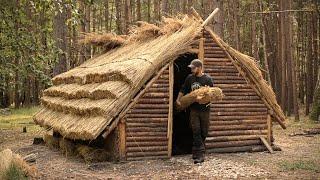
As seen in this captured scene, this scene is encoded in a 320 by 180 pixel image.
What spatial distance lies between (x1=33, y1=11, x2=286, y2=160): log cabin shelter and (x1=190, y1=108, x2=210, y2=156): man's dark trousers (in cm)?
76

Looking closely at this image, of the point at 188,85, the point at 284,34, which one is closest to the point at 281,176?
the point at 188,85

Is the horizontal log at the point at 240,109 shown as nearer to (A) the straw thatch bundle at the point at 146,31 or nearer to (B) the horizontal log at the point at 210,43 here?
(B) the horizontal log at the point at 210,43

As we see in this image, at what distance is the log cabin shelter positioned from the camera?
404 inches

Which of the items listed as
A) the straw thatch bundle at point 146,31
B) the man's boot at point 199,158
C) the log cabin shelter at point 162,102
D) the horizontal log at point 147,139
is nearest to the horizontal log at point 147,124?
the log cabin shelter at point 162,102

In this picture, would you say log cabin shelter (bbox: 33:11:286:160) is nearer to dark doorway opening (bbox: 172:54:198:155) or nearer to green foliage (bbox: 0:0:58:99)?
dark doorway opening (bbox: 172:54:198:155)

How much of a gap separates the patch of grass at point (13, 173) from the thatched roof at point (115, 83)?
2.05 meters

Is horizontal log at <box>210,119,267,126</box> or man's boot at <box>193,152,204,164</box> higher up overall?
horizontal log at <box>210,119,267,126</box>

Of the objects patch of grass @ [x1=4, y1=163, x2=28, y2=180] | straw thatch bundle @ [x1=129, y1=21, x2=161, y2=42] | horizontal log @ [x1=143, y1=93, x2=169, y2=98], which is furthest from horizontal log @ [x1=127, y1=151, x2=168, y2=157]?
straw thatch bundle @ [x1=129, y1=21, x2=161, y2=42]

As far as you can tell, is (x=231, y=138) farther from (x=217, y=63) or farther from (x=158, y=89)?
(x=158, y=89)

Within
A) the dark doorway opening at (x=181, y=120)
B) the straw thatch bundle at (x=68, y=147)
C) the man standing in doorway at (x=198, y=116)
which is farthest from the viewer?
the dark doorway opening at (x=181, y=120)

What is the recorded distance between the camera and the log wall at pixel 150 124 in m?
Answer: 10.4

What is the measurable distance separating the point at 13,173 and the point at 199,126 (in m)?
4.09

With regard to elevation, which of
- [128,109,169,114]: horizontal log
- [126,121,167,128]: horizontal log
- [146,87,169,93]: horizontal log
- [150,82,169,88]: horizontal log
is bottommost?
[126,121,167,128]: horizontal log

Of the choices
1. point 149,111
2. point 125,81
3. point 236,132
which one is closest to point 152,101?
point 149,111
